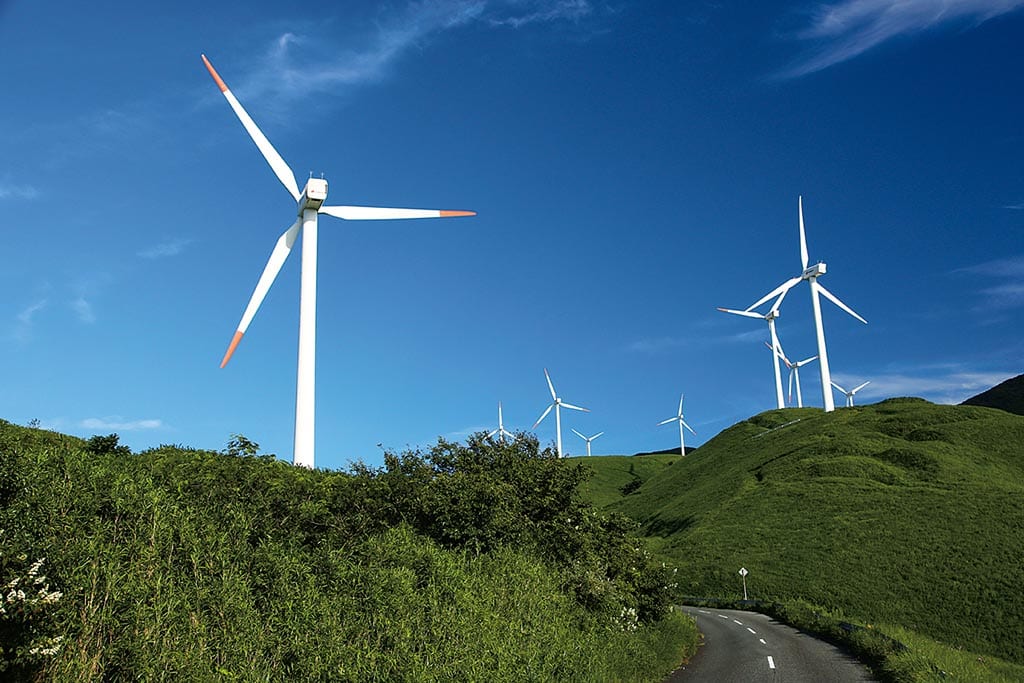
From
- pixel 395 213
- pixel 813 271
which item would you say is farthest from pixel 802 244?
pixel 395 213

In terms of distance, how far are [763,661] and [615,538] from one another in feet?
25.4

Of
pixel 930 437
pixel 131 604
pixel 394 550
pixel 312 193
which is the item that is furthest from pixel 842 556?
pixel 131 604

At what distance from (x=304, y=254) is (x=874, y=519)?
7881cm

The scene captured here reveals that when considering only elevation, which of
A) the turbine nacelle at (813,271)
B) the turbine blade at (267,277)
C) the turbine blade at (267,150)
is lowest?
the turbine blade at (267,277)

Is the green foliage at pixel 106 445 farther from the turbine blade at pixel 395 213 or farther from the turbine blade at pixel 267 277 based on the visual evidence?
the turbine blade at pixel 395 213

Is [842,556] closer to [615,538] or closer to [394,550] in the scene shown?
[615,538]

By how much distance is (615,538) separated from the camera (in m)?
33.8

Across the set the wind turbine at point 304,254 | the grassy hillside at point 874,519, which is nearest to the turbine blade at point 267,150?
the wind turbine at point 304,254

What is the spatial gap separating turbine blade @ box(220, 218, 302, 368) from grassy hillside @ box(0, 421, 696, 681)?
1069 centimetres

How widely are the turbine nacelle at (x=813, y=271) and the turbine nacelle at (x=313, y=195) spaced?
108 m

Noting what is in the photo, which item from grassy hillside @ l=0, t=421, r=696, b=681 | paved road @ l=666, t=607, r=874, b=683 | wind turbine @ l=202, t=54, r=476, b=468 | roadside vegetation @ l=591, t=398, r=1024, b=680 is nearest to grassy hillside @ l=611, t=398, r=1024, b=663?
roadside vegetation @ l=591, t=398, r=1024, b=680

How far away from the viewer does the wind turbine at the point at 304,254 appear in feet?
110

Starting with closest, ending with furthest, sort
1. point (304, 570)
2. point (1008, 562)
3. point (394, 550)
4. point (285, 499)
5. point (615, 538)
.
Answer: point (304, 570) < point (394, 550) < point (285, 499) < point (615, 538) < point (1008, 562)

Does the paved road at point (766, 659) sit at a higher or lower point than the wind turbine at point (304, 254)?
lower
